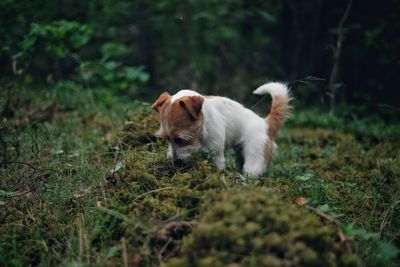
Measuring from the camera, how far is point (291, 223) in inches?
91.0

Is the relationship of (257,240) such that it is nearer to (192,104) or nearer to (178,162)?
(178,162)

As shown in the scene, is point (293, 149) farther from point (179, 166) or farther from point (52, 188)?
point (52, 188)

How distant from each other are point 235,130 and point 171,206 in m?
1.86

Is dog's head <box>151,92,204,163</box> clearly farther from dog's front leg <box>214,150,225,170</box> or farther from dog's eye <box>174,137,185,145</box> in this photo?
dog's front leg <box>214,150,225,170</box>

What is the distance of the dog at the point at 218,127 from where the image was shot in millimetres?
3648

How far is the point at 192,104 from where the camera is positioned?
3.60 meters

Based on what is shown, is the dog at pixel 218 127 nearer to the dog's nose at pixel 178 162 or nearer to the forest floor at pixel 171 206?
the dog's nose at pixel 178 162

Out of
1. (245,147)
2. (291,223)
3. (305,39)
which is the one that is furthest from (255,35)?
(291,223)

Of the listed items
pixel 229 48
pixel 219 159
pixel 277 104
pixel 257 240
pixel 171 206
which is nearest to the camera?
pixel 257 240

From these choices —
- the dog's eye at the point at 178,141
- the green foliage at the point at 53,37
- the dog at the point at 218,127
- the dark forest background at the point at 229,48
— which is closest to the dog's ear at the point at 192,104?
the dog at the point at 218,127

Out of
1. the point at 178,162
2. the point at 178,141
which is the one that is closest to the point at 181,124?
the point at 178,141

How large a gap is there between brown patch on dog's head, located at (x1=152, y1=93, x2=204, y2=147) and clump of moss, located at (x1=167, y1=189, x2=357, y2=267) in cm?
132

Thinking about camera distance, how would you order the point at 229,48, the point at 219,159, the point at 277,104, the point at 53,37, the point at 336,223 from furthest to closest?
the point at 229,48 → the point at 53,37 → the point at 277,104 → the point at 219,159 → the point at 336,223

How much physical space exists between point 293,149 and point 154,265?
3.79m
